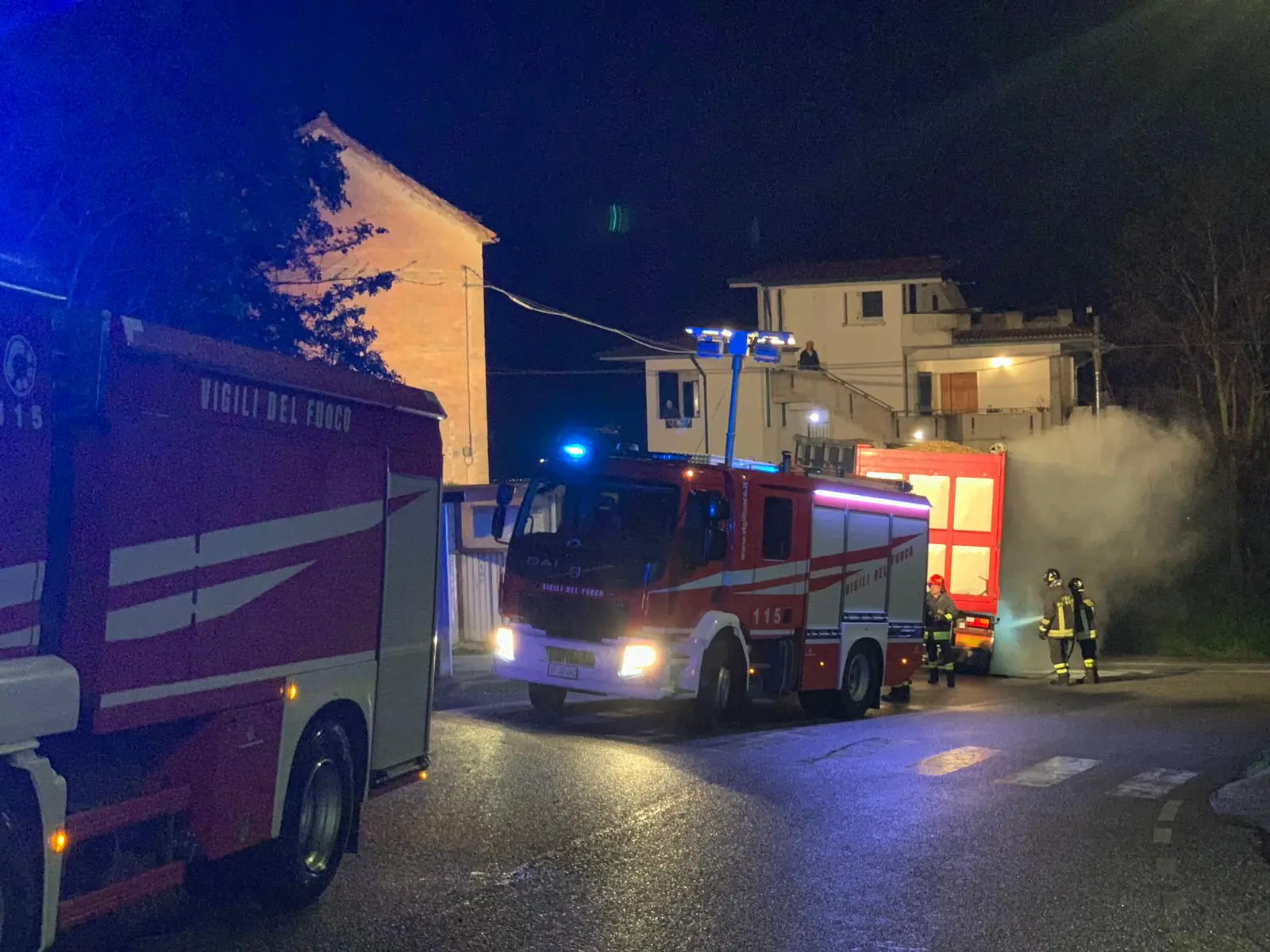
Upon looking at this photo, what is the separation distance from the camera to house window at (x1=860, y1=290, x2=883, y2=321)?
157ft

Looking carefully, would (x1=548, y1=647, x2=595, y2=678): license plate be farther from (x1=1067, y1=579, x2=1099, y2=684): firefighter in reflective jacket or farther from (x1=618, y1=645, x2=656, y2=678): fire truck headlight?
(x1=1067, y1=579, x2=1099, y2=684): firefighter in reflective jacket

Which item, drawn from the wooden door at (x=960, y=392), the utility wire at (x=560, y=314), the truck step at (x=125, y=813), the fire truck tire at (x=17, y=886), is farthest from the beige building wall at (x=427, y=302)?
the fire truck tire at (x=17, y=886)

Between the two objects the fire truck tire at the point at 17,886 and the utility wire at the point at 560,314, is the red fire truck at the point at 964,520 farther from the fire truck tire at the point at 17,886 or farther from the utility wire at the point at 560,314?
the fire truck tire at the point at 17,886

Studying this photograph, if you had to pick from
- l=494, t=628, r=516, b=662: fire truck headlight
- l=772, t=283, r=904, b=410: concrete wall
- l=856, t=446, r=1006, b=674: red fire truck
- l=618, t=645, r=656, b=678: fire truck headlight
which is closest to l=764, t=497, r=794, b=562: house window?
l=618, t=645, r=656, b=678: fire truck headlight

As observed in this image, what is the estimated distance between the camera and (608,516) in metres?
14.2

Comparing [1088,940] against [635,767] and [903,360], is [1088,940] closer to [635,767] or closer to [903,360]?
[635,767]

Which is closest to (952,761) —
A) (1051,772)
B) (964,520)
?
(1051,772)

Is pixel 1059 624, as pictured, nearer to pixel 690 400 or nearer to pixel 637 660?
pixel 637 660

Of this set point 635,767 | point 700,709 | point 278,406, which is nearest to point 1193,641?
point 700,709

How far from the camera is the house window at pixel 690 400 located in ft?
154

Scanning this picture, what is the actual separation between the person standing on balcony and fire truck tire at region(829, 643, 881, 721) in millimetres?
26603

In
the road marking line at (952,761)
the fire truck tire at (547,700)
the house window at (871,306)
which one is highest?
the house window at (871,306)

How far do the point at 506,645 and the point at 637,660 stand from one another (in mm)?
1511

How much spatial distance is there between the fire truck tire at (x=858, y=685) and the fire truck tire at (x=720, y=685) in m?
2.10
